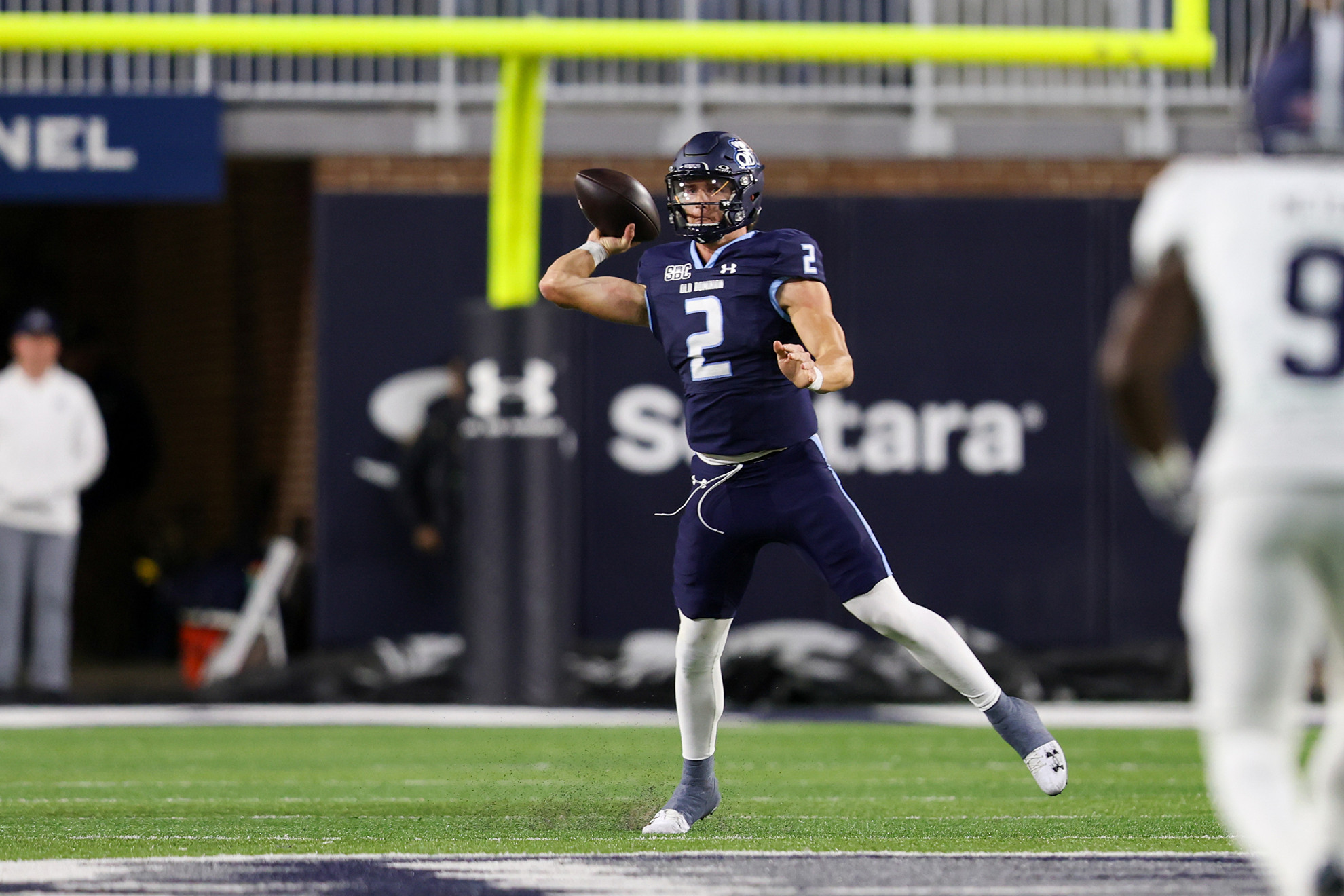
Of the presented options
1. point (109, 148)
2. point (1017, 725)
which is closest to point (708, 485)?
point (1017, 725)

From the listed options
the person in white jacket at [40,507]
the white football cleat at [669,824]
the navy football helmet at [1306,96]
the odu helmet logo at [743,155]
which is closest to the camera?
the navy football helmet at [1306,96]

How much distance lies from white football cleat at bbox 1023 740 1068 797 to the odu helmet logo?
186 cm

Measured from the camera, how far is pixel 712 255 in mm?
6191

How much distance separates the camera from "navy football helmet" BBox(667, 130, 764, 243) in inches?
243

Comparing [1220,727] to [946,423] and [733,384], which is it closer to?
[733,384]

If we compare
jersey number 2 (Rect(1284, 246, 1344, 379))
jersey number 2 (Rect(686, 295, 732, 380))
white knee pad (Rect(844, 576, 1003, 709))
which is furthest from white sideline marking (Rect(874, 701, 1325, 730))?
jersey number 2 (Rect(1284, 246, 1344, 379))

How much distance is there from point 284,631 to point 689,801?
7536 millimetres

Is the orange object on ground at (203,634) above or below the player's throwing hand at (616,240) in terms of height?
below

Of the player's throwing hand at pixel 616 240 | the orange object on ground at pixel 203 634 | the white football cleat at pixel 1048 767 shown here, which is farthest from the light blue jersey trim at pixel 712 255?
the orange object on ground at pixel 203 634

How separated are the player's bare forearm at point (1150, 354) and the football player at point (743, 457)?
216 cm

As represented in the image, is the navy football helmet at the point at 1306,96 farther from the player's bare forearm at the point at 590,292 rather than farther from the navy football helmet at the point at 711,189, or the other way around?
the player's bare forearm at the point at 590,292

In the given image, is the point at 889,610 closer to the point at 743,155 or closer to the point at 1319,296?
the point at 743,155

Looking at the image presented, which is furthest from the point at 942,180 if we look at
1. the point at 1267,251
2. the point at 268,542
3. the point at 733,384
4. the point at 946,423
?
the point at 1267,251

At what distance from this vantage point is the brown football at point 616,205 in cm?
673
